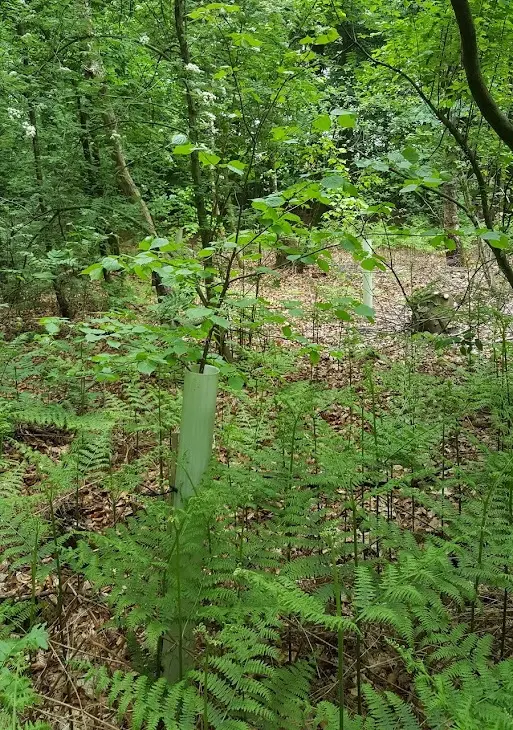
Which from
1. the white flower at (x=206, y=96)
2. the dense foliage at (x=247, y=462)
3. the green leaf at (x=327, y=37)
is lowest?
the dense foliage at (x=247, y=462)

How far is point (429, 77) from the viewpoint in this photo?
4.60m

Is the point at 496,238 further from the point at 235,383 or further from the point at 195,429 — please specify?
the point at 195,429

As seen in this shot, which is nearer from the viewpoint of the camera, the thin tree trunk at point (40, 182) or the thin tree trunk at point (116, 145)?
the thin tree trunk at point (116, 145)

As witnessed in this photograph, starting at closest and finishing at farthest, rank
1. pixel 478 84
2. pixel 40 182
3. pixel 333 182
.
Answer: pixel 333 182 → pixel 478 84 → pixel 40 182

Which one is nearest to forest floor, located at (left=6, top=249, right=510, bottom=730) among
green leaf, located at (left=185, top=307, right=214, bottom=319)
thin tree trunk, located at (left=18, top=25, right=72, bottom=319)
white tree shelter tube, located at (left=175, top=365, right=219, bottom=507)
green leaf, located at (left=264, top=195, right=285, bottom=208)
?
white tree shelter tube, located at (left=175, top=365, right=219, bottom=507)

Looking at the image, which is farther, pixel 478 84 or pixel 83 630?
pixel 478 84

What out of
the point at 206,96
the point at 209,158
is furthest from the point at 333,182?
the point at 206,96

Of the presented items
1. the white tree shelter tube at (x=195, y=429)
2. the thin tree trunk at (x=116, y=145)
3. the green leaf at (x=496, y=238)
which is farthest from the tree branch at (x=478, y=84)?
the thin tree trunk at (x=116, y=145)

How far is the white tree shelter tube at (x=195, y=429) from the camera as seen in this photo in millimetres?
2113

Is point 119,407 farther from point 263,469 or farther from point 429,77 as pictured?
point 429,77

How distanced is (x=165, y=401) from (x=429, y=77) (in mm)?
3794

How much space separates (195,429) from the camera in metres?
2.14

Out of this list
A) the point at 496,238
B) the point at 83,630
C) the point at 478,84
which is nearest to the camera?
the point at 496,238

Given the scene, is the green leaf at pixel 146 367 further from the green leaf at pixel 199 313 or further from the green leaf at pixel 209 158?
the green leaf at pixel 209 158
